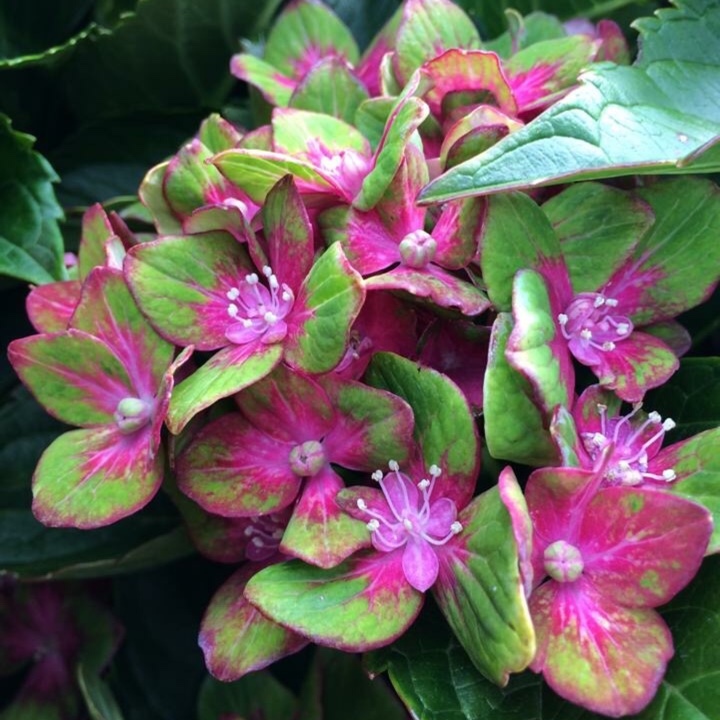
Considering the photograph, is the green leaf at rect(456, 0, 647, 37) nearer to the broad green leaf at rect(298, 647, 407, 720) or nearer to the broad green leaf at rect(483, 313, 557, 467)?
the broad green leaf at rect(483, 313, 557, 467)

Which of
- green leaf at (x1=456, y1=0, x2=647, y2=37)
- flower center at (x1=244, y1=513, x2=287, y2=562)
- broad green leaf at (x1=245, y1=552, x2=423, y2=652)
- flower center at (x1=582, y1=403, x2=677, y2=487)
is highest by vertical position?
green leaf at (x1=456, y1=0, x2=647, y2=37)

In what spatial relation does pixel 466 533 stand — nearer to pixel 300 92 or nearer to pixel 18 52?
pixel 300 92

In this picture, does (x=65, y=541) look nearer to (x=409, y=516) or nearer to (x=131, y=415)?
(x=131, y=415)

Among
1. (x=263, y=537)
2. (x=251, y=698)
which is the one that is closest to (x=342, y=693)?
(x=251, y=698)

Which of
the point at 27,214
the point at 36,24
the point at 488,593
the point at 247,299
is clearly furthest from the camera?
the point at 36,24

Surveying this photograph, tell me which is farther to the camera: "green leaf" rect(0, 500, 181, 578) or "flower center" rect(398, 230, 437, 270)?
"green leaf" rect(0, 500, 181, 578)

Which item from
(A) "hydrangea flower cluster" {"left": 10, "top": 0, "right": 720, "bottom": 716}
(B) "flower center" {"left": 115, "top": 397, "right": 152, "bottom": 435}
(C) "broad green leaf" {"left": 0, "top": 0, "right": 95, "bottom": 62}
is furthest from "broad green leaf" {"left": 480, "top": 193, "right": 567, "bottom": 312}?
(C) "broad green leaf" {"left": 0, "top": 0, "right": 95, "bottom": 62}

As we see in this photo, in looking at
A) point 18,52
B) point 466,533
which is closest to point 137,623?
point 466,533

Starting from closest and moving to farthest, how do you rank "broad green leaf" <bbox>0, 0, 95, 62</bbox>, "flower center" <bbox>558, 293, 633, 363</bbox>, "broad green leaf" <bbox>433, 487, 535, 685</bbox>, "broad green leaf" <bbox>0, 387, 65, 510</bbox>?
"broad green leaf" <bbox>433, 487, 535, 685</bbox> → "flower center" <bbox>558, 293, 633, 363</bbox> → "broad green leaf" <bbox>0, 387, 65, 510</bbox> → "broad green leaf" <bbox>0, 0, 95, 62</bbox>
